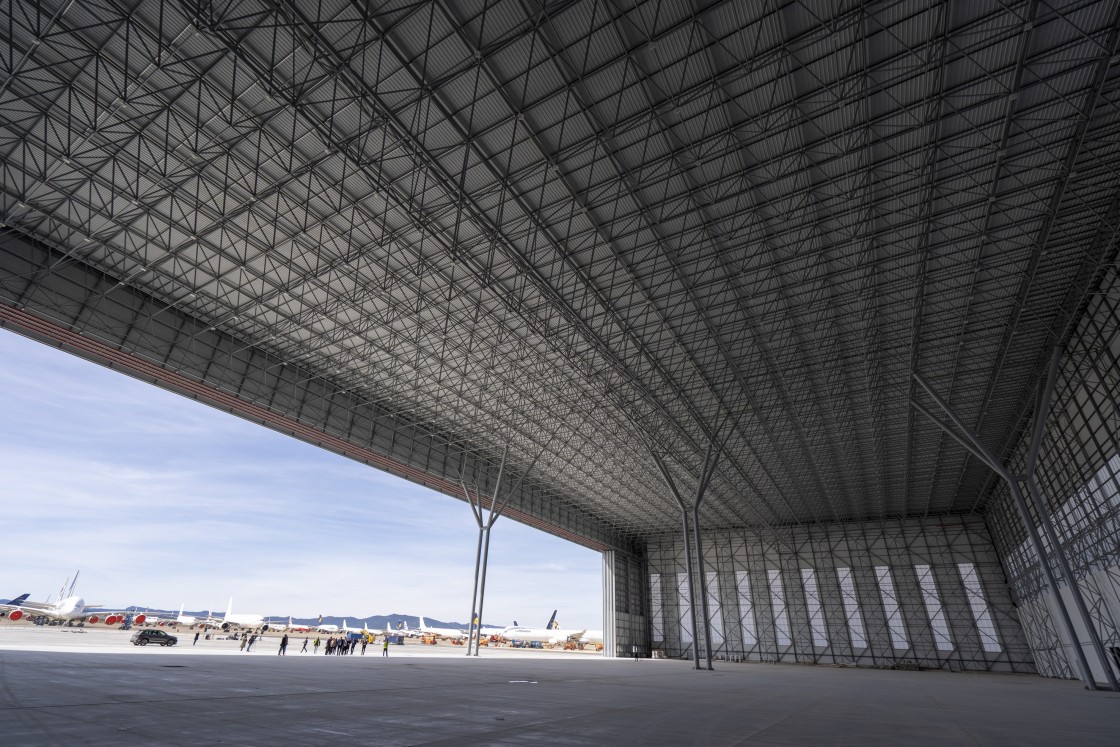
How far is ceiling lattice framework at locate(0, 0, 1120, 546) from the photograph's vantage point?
16.5 m

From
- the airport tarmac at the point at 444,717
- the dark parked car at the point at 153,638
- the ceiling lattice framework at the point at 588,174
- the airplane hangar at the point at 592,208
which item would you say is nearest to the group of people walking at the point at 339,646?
the dark parked car at the point at 153,638

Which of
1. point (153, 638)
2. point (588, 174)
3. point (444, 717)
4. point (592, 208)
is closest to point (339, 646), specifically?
point (153, 638)

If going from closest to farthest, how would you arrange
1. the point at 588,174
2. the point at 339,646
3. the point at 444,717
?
the point at 444,717
the point at 588,174
the point at 339,646

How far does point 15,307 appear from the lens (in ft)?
78.6

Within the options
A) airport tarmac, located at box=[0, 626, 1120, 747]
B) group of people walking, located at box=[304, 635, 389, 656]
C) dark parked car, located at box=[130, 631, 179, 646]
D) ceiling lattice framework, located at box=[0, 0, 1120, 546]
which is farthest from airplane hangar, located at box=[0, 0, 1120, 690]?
airport tarmac, located at box=[0, 626, 1120, 747]

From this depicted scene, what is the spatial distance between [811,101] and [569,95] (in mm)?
7871

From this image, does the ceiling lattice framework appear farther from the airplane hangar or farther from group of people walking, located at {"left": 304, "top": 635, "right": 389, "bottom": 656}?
group of people walking, located at {"left": 304, "top": 635, "right": 389, "bottom": 656}

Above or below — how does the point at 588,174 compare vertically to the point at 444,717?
above

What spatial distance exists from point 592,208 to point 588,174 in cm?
147

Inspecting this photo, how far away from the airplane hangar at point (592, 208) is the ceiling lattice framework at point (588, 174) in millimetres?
134

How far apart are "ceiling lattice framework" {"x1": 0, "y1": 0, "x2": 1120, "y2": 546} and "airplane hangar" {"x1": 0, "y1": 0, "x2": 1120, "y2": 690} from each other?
134mm

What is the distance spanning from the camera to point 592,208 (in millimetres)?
22562

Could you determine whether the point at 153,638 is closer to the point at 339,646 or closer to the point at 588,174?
the point at 339,646

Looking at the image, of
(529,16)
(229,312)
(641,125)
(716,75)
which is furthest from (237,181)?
(716,75)
